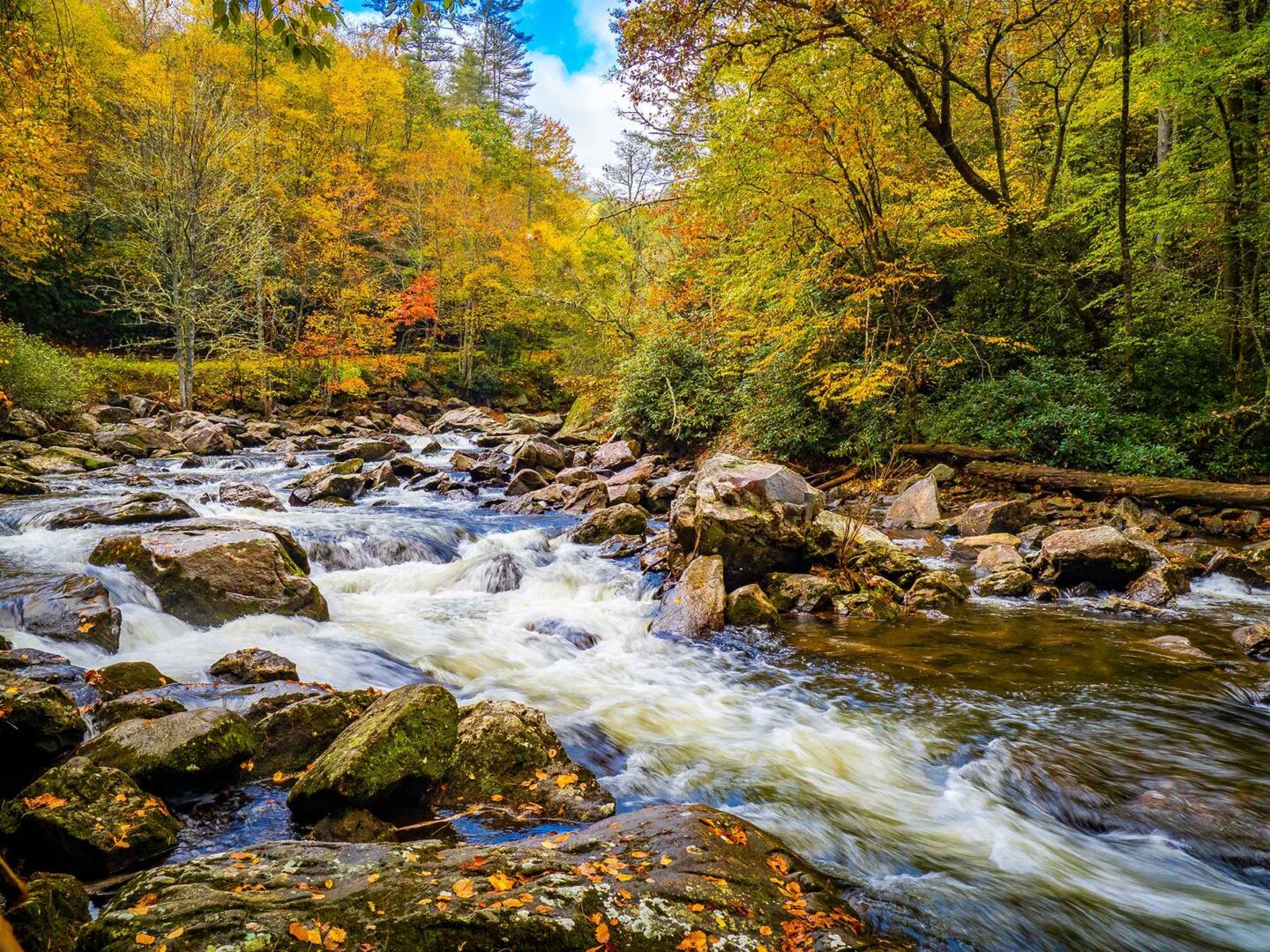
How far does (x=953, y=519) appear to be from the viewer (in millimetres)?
9992

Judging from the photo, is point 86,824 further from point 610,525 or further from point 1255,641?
point 1255,641

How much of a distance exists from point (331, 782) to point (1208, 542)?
32.9 ft

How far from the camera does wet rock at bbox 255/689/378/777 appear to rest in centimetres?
366

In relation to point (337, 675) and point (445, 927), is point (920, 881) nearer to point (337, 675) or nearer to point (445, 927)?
point (445, 927)

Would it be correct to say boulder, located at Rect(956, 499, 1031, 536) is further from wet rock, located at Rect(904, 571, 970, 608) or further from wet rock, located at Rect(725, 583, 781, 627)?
wet rock, located at Rect(725, 583, 781, 627)

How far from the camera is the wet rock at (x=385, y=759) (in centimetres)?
315

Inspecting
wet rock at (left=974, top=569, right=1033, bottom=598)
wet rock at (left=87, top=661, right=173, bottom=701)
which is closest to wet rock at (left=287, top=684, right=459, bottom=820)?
wet rock at (left=87, top=661, right=173, bottom=701)

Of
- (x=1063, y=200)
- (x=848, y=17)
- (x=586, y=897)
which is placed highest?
(x=848, y=17)

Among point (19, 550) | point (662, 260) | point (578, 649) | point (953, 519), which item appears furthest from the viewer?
point (662, 260)

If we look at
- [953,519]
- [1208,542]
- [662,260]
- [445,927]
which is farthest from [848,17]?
[662,260]

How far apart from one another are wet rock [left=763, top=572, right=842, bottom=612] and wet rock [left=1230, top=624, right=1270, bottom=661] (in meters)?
A: 3.43

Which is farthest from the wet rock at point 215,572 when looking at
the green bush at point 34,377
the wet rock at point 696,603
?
the green bush at point 34,377

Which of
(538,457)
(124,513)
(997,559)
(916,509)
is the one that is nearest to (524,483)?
(538,457)

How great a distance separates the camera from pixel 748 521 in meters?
7.37
